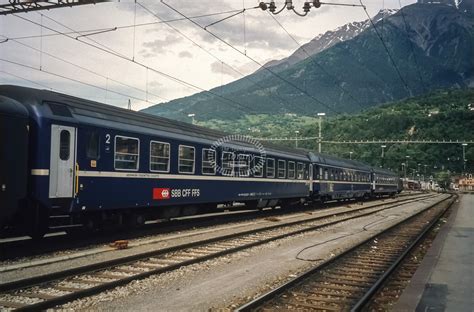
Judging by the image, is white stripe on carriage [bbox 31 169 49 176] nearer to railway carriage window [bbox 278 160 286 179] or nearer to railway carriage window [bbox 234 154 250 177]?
railway carriage window [bbox 234 154 250 177]

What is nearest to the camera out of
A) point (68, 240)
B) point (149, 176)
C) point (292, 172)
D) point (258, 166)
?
point (68, 240)

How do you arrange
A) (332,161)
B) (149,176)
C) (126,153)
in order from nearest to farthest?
(126,153), (149,176), (332,161)

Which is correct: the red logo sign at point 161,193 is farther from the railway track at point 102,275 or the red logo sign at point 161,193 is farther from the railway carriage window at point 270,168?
the railway carriage window at point 270,168

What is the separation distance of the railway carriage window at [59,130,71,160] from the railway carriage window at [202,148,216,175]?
6662 millimetres

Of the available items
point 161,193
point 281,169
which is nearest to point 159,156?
point 161,193

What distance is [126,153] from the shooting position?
44.7 feet

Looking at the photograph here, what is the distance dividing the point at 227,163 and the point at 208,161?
1.62 meters

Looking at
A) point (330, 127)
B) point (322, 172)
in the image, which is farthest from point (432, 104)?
point (322, 172)

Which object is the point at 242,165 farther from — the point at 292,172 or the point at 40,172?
the point at 40,172

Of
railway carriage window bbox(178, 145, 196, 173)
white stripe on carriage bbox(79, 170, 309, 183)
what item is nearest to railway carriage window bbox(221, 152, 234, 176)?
white stripe on carriage bbox(79, 170, 309, 183)

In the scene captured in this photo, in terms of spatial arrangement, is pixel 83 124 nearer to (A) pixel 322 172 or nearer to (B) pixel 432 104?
(A) pixel 322 172

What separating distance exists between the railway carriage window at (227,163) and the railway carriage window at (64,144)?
8.19m

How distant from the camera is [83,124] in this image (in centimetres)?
1208

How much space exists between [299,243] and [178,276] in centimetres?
584
